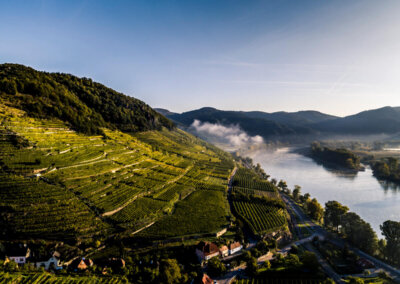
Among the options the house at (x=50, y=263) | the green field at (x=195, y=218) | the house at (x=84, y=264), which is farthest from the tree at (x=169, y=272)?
the house at (x=50, y=263)

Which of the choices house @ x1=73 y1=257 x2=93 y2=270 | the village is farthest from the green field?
house @ x1=73 y1=257 x2=93 y2=270

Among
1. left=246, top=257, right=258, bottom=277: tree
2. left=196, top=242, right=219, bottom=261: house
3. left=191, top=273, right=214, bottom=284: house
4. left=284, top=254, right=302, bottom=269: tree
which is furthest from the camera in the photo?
left=284, top=254, right=302, bottom=269: tree

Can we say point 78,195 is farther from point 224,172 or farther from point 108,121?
point 108,121

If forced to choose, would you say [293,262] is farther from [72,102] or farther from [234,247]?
[72,102]

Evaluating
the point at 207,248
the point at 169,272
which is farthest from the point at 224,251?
the point at 169,272

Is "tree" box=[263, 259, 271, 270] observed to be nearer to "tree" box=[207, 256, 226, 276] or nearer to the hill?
"tree" box=[207, 256, 226, 276]

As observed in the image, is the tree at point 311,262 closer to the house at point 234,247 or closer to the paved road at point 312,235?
the paved road at point 312,235
